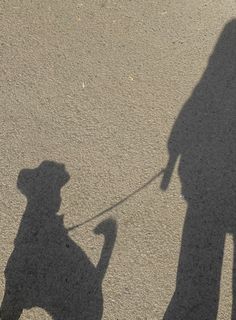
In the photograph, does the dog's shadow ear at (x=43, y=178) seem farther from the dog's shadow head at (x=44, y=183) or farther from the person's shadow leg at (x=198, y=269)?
the person's shadow leg at (x=198, y=269)

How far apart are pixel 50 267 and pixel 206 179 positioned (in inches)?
63.1

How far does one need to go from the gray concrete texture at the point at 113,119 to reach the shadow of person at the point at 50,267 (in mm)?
44

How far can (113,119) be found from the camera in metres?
4.59

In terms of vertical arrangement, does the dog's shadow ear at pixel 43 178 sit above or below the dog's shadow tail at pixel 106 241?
above

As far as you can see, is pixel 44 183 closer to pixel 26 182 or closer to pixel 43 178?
pixel 43 178

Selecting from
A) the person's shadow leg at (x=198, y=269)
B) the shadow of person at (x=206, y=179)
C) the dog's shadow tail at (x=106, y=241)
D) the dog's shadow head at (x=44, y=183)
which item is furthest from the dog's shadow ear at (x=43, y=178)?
the person's shadow leg at (x=198, y=269)

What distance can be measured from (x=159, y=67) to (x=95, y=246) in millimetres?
2010

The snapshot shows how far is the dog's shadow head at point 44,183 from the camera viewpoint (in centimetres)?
421

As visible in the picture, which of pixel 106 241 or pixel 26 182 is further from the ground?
pixel 26 182

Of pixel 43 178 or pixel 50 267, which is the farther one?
pixel 43 178

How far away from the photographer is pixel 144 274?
398 centimetres

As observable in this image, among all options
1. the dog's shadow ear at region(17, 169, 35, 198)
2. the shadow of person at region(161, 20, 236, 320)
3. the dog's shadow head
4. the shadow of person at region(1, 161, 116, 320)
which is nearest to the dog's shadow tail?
the shadow of person at region(1, 161, 116, 320)

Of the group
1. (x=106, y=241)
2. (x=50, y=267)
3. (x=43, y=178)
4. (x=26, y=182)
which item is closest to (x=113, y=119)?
(x=43, y=178)

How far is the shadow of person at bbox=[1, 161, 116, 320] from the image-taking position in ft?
12.7
